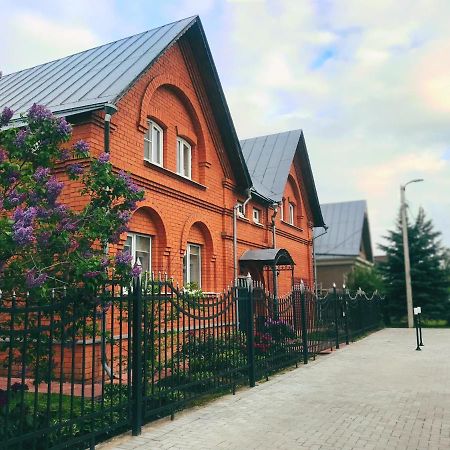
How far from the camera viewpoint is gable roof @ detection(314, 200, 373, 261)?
105 ft

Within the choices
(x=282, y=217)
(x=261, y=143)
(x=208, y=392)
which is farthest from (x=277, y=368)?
(x=261, y=143)

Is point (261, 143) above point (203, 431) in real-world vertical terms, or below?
above

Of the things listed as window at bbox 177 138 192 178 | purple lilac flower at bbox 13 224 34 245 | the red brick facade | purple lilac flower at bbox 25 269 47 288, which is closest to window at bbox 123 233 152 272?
the red brick facade

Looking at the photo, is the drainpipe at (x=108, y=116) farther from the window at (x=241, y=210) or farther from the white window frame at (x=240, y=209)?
the window at (x=241, y=210)

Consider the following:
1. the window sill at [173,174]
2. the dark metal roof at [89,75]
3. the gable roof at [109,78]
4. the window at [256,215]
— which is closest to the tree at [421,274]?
the window at [256,215]

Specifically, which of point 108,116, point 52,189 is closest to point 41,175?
point 52,189

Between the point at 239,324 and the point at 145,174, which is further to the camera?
the point at 145,174

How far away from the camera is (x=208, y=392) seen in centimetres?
671

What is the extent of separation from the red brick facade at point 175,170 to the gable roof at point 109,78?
0.95ft

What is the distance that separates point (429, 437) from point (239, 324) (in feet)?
12.2

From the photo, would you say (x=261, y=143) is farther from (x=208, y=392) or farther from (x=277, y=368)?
(x=208, y=392)

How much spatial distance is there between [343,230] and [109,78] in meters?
26.2

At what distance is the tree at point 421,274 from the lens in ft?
78.0

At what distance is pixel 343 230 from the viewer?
109 ft
